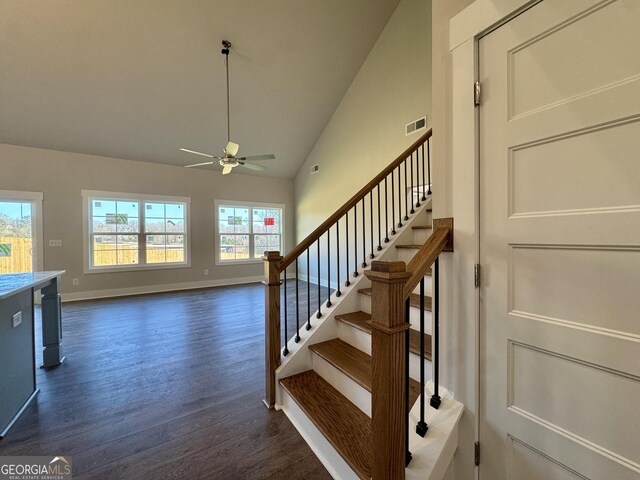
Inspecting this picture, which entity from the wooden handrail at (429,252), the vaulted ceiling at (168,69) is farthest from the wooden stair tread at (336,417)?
the vaulted ceiling at (168,69)

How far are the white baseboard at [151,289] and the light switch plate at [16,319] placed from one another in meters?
4.10

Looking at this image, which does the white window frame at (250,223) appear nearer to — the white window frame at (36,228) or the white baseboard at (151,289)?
the white baseboard at (151,289)

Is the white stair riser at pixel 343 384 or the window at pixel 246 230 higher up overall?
the window at pixel 246 230

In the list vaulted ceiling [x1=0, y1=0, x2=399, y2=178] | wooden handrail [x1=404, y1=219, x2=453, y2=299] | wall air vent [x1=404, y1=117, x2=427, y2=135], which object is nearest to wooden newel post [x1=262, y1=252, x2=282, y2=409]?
wooden handrail [x1=404, y1=219, x2=453, y2=299]

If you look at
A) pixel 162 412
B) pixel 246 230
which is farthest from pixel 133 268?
pixel 162 412

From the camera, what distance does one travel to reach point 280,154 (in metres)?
6.48

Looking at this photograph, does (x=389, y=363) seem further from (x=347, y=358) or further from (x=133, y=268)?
(x=133, y=268)

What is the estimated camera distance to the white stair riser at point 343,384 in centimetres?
155

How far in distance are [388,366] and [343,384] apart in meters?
0.93

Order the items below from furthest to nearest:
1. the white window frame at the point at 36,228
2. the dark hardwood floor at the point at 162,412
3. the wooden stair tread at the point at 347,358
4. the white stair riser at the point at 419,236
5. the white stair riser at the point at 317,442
Answer: the white window frame at the point at 36,228
the white stair riser at the point at 419,236
the wooden stair tread at the point at 347,358
the dark hardwood floor at the point at 162,412
the white stair riser at the point at 317,442

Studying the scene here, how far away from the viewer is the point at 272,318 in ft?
6.22

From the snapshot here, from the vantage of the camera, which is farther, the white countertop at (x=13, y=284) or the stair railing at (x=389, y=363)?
the white countertop at (x=13, y=284)

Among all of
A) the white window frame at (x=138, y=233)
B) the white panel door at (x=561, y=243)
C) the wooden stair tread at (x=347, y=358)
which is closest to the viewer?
the white panel door at (x=561, y=243)

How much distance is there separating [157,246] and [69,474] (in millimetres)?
5303
